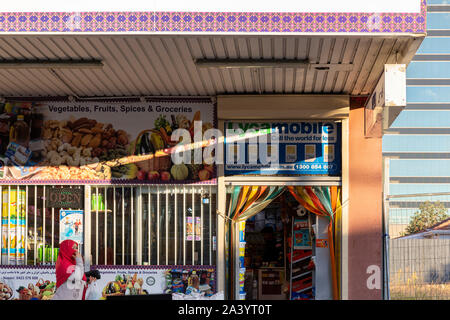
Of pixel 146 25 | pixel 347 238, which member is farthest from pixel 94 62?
pixel 347 238

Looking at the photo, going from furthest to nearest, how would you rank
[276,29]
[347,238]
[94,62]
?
[347,238]
[94,62]
[276,29]

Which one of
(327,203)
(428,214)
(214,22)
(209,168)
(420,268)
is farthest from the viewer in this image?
(428,214)

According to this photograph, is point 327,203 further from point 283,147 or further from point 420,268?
point 420,268

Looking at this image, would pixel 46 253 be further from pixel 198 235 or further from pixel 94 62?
pixel 94 62

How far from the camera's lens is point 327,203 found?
28.5 ft

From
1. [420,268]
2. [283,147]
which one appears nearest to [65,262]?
[283,147]

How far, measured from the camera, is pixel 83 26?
6086mm

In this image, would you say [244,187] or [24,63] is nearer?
[24,63]

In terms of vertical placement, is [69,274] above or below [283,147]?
below

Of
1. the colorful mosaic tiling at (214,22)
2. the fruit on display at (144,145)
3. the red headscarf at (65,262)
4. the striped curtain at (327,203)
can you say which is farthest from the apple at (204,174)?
the colorful mosaic tiling at (214,22)

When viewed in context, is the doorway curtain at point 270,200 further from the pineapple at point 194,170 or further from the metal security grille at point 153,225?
the pineapple at point 194,170

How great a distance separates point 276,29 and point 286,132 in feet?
9.72

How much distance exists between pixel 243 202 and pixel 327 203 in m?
1.33

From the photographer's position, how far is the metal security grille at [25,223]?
8.92m
